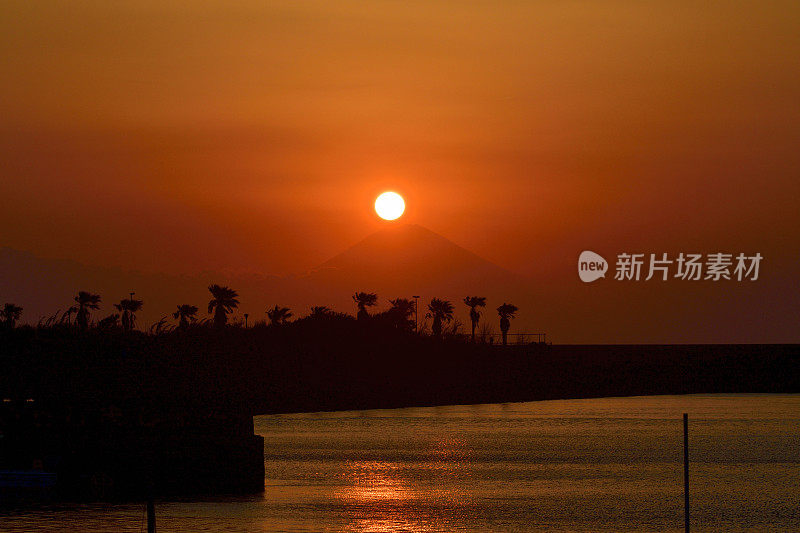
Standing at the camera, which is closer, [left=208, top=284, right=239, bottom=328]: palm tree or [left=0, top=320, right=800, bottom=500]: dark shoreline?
[left=0, top=320, right=800, bottom=500]: dark shoreline

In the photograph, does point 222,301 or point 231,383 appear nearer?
point 231,383

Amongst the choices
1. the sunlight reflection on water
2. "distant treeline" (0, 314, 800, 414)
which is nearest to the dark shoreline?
"distant treeline" (0, 314, 800, 414)

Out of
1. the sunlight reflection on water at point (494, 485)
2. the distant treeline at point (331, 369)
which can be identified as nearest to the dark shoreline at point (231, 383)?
the distant treeline at point (331, 369)

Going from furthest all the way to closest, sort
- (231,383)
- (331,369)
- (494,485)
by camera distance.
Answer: (331,369) < (231,383) < (494,485)

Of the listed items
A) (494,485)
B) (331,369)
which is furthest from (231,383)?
(494,485)

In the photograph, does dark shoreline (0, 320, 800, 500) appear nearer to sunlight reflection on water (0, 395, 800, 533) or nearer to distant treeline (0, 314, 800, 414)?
distant treeline (0, 314, 800, 414)

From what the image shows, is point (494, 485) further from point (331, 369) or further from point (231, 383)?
point (331, 369)

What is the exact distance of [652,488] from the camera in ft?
81.9

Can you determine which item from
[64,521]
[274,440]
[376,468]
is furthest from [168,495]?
[274,440]

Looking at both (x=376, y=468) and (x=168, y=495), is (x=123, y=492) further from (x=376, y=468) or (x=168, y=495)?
(x=376, y=468)

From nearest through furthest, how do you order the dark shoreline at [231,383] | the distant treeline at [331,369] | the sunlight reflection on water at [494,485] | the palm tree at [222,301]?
1. the sunlight reflection on water at [494,485]
2. the dark shoreline at [231,383]
3. the distant treeline at [331,369]
4. the palm tree at [222,301]

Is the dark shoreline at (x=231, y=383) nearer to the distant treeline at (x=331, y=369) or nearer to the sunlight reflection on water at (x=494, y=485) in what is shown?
the distant treeline at (x=331, y=369)

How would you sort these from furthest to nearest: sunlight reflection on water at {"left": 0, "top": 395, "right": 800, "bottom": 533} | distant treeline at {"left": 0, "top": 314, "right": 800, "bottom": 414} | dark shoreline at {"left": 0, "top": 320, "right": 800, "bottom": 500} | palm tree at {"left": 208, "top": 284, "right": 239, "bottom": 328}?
palm tree at {"left": 208, "top": 284, "right": 239, "bottom": 328} → distant treeline at {"left": 0, "top": 314, "right": 800, "bottom": 414} → dark shoreline at {"left": 0, "top": 320, "right": 800, "bottom": 500} → sunlight reflection on water at {"left": 0, "top": 395, "right": 800, "bottom": 533}

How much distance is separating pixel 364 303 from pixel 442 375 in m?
59.9
